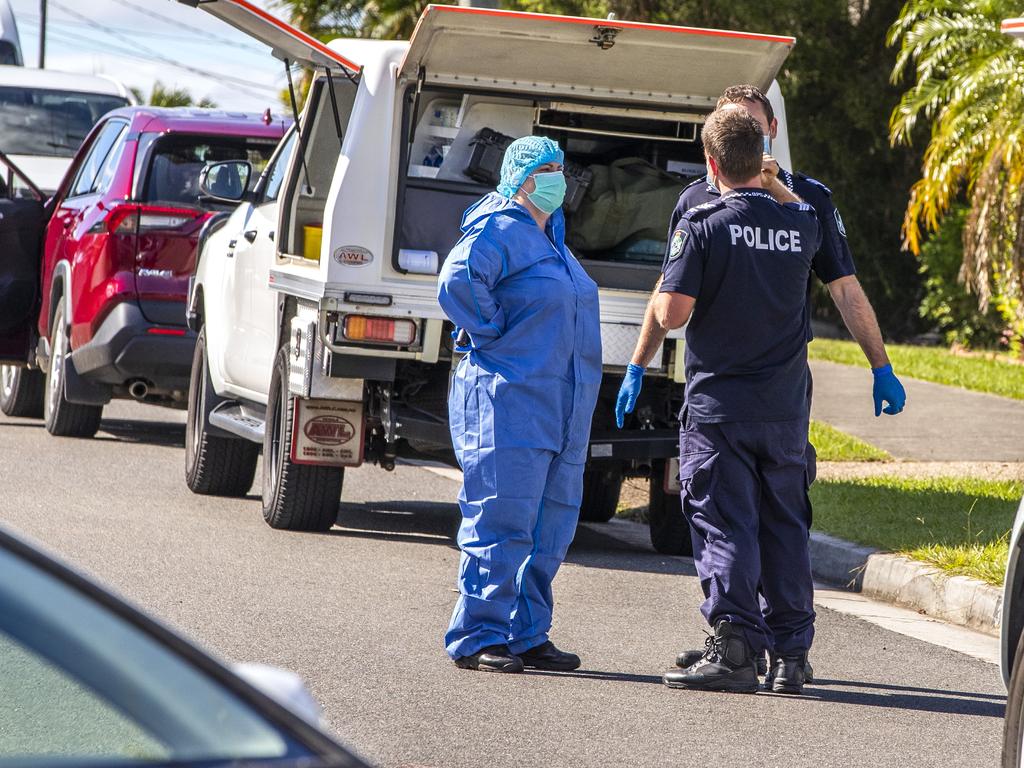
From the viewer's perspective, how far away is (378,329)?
24.9 feet

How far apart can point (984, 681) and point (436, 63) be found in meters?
3.53

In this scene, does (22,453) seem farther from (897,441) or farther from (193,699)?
(193,699)

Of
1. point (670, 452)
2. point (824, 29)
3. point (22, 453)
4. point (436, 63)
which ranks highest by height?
point (824, 29)

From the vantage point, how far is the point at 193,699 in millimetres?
2107

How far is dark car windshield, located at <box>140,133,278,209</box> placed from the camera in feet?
34.1

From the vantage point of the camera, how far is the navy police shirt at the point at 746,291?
5.61 metres

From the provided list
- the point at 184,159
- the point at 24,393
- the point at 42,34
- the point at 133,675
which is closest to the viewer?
the point at 133,675

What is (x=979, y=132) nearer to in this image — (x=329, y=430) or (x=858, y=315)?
(x=329, y=430)

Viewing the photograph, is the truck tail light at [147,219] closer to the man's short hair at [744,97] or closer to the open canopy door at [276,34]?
the open canopy door at [276,34]

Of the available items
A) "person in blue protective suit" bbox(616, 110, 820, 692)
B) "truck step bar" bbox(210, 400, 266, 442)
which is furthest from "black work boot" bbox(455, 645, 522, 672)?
"truck step bar" bbox(210, 400, 266, 442)

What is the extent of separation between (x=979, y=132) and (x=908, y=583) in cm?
921

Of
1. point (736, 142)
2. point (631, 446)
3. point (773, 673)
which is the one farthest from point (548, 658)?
point (631, 446)

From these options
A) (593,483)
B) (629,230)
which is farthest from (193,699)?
(593,483)

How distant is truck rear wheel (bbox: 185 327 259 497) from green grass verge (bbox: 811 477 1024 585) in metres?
3.05
